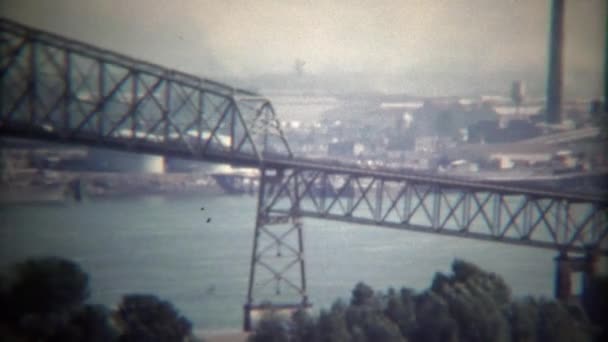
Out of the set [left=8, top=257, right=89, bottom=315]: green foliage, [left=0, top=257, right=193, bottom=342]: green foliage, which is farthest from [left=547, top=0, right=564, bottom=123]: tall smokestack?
[left=8, top=257, right=89, bottom=315]: green foliage

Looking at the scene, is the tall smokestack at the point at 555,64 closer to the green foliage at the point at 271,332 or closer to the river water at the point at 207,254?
the river water at the point at 207,254

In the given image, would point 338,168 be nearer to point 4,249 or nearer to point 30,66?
point 30,66

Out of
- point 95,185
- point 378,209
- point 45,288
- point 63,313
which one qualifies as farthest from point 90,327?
point 95,185

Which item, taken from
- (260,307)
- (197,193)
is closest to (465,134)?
(197,193)

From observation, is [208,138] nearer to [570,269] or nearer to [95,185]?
[570,269]

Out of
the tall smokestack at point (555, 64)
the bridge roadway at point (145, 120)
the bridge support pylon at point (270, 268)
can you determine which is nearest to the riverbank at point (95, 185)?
the bridge roadway at point (145, 120)

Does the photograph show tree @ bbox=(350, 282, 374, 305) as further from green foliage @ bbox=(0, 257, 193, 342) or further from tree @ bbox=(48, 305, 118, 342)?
tree @ bbox=(48, 305, 118, 342)

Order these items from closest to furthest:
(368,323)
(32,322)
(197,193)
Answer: (32,322) < (368,323) < (197,193)
